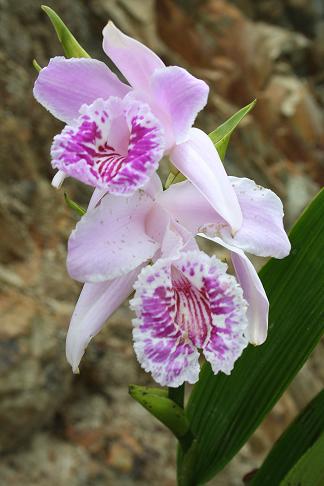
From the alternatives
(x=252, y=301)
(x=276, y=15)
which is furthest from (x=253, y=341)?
(x=276, y=15)

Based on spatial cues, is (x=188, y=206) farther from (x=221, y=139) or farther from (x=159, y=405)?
(x=159, y=405)

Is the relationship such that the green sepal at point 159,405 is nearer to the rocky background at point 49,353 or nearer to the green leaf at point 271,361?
the green leaf at point 271,361

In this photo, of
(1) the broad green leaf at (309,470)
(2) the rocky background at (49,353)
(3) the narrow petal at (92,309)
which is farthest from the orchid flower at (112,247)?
(2) the rocky background at (49,353)

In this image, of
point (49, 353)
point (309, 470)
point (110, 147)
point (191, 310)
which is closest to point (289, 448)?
point (309, 470)

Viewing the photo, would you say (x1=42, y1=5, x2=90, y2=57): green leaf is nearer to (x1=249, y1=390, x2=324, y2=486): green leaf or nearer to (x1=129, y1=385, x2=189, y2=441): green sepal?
(x1=129, y1=385, x2=189, y2=441): green sepal

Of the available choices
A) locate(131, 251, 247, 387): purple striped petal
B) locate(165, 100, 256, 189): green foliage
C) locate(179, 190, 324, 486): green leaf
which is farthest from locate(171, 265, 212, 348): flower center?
locate(179, 190, 324, 486): green leaf

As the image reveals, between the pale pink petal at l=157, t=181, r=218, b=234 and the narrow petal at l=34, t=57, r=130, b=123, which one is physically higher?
the narrow petal at l=34, t=57, r=130, b=123
